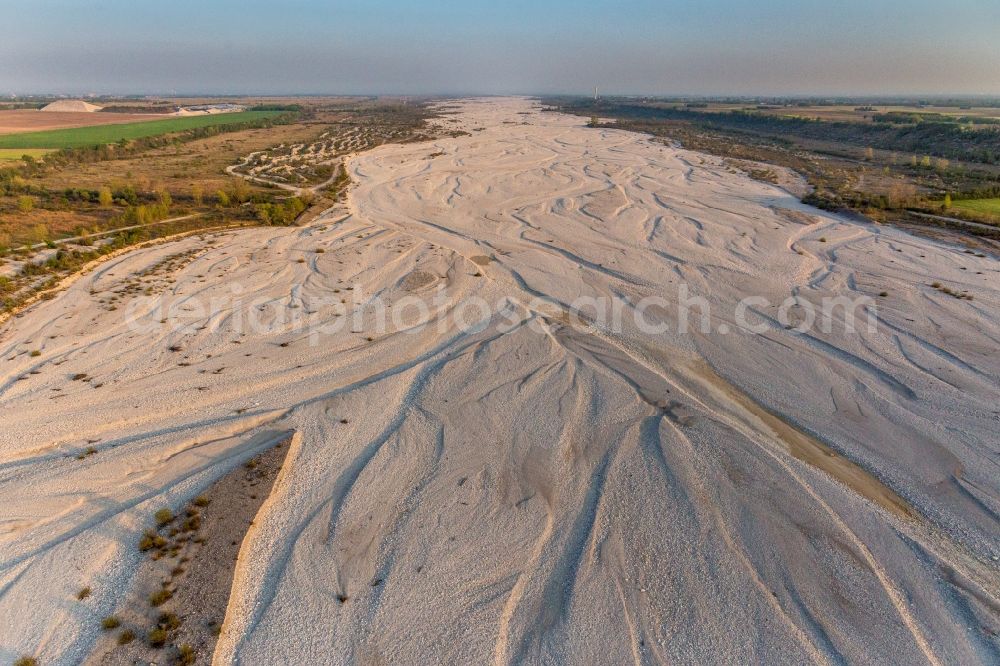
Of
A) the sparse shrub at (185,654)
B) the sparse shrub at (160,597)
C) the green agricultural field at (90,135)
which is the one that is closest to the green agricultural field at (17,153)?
the green agricultural field at (90,135)

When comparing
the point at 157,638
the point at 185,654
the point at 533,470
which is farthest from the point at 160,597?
the point at 533,470

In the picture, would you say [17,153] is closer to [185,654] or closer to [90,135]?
[90,135]

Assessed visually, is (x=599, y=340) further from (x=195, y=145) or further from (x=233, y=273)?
Result: (x=195, y=145)

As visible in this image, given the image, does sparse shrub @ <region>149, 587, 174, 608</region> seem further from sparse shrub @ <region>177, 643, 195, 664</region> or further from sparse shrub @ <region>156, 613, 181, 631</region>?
sparse shrub @ <region>177, 643, 195, 664</region>

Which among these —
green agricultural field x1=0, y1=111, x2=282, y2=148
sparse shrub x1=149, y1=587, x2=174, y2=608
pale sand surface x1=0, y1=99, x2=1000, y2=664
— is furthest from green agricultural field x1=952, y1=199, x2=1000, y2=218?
green agricultural field x1=0, y1=111, x2=282, y2=148

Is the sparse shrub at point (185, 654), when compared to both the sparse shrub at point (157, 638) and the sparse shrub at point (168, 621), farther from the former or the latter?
the sparse shrub at point (168, 621)

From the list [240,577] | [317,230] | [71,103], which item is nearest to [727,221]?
[317,230]
